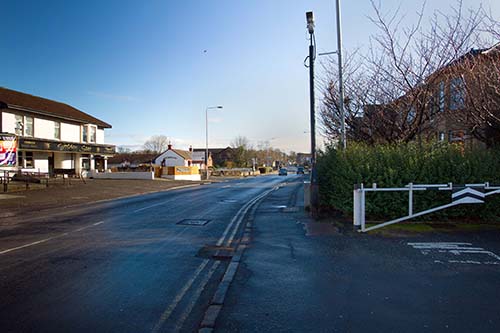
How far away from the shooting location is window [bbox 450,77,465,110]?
1003 centimetres

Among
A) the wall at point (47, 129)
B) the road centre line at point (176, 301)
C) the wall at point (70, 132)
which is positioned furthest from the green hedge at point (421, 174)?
the wall at point (70, 132)

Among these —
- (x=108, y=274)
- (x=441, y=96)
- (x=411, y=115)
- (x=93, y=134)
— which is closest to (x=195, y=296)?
(x=108, y=274)

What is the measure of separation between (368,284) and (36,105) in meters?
33.6

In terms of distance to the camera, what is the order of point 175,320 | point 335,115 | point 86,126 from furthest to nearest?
point 86,126
point 335,115
point 175,320

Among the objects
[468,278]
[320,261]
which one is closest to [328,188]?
[320,261]

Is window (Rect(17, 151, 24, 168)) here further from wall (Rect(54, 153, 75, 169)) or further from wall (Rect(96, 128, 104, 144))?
wall (Rect(96, 128, 104, 144))

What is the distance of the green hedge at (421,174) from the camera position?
28.7ft

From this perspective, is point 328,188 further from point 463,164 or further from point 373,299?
point 373,299

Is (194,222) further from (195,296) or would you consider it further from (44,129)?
(44,129)

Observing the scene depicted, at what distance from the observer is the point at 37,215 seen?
39.2ft

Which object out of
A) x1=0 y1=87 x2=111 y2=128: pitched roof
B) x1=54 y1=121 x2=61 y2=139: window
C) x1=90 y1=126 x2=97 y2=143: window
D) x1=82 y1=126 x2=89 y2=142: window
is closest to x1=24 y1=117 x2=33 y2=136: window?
x1=0 y1=87 x2=111 y2=128: pitched roof

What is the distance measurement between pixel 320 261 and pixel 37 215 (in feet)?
36.0

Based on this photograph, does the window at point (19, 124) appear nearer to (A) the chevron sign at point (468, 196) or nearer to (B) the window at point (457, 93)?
(B) the window at point (457, 93)

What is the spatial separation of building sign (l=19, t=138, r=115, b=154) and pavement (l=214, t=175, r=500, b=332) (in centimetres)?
2571
